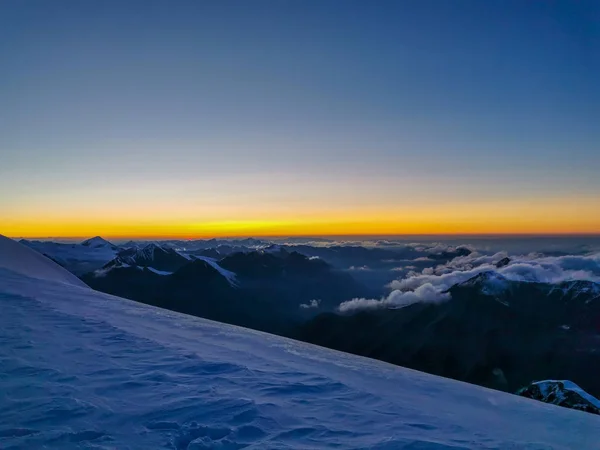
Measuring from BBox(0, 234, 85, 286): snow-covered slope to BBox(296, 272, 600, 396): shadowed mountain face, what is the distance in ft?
424

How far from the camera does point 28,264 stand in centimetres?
1352

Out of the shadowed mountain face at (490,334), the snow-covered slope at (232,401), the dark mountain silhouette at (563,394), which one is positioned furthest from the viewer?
the shadowed mountain face at (490,334)

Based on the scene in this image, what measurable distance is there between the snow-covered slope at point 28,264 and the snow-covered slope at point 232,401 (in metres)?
7.04

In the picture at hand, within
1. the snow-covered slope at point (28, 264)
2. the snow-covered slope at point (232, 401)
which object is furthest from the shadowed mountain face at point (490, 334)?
the snow-covered slope at point (232, 401)

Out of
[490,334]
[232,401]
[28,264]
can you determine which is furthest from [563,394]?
[232,401]

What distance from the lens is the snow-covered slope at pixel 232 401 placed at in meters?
3.38

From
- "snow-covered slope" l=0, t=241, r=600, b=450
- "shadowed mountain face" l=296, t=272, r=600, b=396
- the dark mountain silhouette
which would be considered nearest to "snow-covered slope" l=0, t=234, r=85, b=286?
"snow-covered slope" l=0, t=241, r=600, b=450

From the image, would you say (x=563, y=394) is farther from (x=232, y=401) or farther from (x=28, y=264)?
(x=232, y=401)

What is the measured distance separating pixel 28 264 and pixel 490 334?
17813 centimetres

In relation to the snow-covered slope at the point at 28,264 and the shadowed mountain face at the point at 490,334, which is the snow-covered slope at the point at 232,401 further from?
the shadowed mountain face at the point at 490,334

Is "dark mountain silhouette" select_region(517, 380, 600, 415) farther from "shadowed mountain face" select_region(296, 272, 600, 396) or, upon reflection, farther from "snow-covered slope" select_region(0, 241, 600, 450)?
"snow-covered slope" select_region(0, 241, 600, 450)

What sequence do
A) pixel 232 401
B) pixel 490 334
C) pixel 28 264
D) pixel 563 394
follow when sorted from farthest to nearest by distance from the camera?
pixel 490 334 < pixel 563 394 < pixel 28 264 < pixel 232 401

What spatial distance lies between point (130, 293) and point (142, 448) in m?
200

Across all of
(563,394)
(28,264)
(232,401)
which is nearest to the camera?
(232,401)
